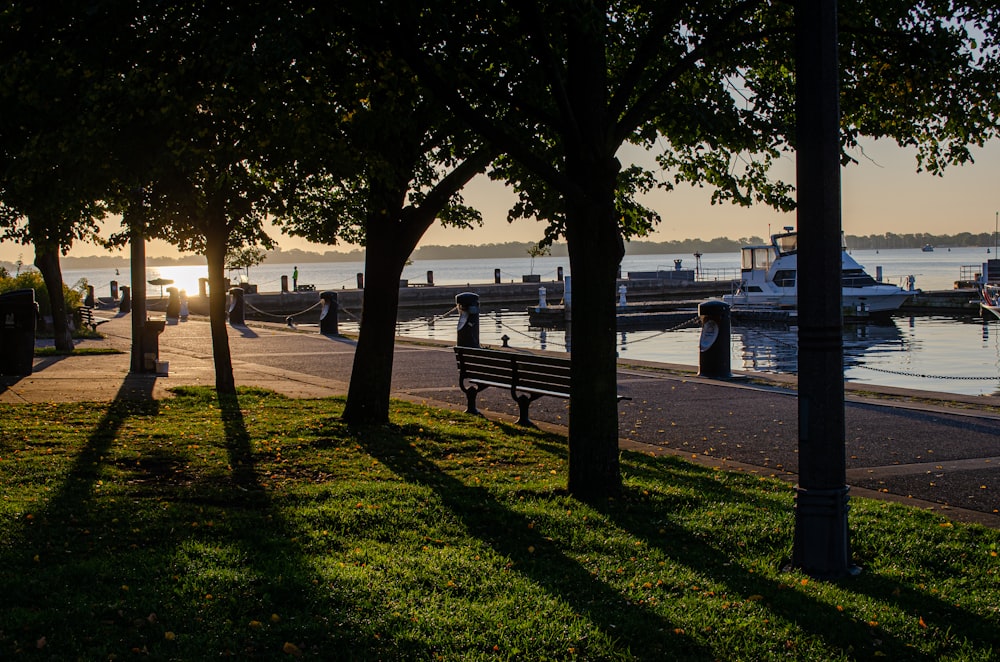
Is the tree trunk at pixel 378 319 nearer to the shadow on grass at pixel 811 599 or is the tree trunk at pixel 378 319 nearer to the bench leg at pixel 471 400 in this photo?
the bench leg at pixel 471 400

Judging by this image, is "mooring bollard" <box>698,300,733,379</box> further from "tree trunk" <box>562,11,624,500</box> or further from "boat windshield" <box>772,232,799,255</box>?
"boat windshield" <box>772,232,799,255</box>

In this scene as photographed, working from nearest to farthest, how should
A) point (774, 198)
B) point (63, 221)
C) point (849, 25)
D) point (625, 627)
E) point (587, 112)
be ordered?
point (625, 627) < point (587, 112) < point (849, 25) < point (774, 198) < point (63, 221)

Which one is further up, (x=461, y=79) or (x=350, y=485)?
(x=461, y=79)

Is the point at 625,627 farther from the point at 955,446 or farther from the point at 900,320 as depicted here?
the point at 900,320

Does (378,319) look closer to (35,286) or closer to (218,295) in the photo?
(218,295)

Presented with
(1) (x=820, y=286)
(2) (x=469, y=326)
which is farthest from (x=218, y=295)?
(1) (x=820, y=286)

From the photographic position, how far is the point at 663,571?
228 inches

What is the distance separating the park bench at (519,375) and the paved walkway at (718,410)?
46cm

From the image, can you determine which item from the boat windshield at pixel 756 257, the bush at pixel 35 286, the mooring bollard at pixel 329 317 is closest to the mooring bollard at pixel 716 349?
the mooring bollard at pixel 329 317

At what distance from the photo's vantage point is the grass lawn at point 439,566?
4645 mm

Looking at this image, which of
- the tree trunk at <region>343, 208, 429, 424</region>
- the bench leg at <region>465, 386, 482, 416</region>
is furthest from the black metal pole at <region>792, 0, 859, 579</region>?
the bench leg at <region>465, 386, 482, 416</region>

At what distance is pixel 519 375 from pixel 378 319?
74.8 inches

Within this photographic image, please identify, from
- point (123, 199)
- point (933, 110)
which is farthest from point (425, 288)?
point (933, 110)

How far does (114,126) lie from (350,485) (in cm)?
407
